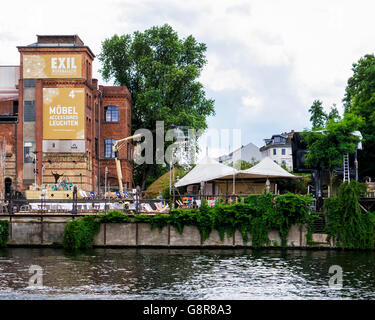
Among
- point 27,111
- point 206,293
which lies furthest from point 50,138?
point 206,293

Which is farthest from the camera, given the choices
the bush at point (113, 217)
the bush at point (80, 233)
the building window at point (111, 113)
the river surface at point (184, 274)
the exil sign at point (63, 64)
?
the building window at point (111, 113)

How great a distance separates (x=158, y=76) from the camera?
216 feet

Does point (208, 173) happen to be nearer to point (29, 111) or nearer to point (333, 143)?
point (333, 143)

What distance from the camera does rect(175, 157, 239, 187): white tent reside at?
147 feet

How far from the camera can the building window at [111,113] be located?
6275cm

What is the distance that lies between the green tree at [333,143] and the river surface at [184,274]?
10.3 meters

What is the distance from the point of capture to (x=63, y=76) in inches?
2176

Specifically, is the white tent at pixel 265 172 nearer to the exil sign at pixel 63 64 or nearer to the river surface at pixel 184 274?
the river surface at pixel 184 274

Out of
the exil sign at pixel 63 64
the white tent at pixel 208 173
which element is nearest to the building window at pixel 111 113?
the exil sign at pixel 63 64

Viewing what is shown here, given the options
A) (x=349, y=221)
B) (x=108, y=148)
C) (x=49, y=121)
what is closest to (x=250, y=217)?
(x=349, y=221)

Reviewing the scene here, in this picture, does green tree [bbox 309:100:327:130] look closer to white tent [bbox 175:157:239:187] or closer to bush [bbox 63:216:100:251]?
white tent [bbox 175:157:239:187]

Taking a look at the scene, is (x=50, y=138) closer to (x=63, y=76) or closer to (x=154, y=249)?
(x=63, y=76)

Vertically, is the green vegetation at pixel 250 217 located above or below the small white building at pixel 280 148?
below
